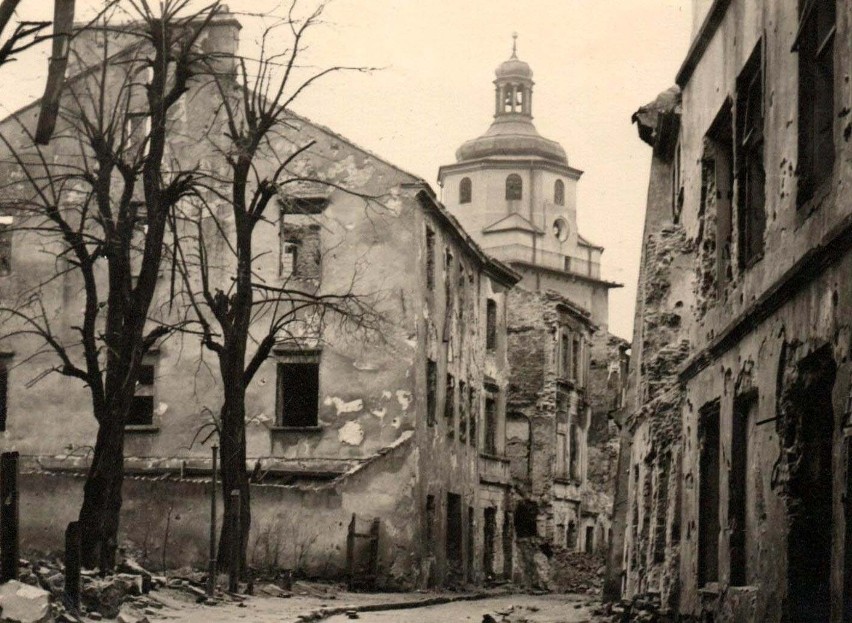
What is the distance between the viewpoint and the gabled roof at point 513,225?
79562 mm

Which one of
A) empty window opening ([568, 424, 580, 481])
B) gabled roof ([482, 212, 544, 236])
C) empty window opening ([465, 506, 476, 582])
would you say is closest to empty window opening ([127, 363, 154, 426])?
empty window opening ([465, 506, 476, 582])

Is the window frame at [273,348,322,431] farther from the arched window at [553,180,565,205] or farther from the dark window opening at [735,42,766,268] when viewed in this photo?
the arched window at [553,180,565,205]

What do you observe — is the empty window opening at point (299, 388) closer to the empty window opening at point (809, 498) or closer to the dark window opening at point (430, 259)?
the dark window opening at point (430, 259)

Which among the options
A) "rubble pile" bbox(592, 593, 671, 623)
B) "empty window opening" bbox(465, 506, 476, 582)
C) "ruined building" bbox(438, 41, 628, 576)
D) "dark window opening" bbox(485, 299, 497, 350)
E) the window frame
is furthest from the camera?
"ruined building" bbox(438, 41, 628, 576)

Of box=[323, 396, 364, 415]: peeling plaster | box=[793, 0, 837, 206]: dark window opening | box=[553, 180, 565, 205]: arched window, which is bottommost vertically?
box=[323, 396, 364, 415]: peeling plaster

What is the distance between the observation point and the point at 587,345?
5338 centimetres

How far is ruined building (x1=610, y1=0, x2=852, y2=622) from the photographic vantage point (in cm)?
997

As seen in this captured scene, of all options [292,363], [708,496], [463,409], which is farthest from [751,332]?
[463,409]

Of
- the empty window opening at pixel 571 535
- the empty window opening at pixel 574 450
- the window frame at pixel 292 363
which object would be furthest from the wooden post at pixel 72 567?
the empty window opening at pixel 574 450

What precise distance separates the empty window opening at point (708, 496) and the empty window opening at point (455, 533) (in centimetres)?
1985

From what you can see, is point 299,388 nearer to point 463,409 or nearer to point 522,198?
point 463,409

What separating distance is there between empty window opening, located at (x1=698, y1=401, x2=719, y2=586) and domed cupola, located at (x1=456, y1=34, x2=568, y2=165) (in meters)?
70.3

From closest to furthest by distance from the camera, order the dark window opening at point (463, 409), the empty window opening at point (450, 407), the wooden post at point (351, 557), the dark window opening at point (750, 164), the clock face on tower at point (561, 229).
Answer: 1. the dark window opening at point (750, 164)
2. the wooden post at point (351, 557)
3. the empty window opening at point (450, 407)
4. the dark window opening at point (463, 409)
5. the clock face on tower at point (561, 229)

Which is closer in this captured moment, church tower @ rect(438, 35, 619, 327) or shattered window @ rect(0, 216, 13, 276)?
shattered window @ rect(0, 216, 13, 276)
